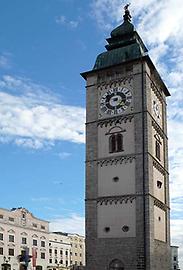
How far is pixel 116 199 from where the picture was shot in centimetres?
4312

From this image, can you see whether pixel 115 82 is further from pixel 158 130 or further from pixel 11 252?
pixel 11 252

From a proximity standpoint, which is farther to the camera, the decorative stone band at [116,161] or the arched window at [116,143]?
the arched window at [116,143]

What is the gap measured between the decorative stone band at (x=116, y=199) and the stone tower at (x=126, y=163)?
0.28 ft

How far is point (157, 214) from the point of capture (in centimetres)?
4400

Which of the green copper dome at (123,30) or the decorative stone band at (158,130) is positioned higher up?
the green copper dome at (123,30)

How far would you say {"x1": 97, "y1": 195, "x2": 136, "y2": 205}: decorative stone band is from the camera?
42531 mm

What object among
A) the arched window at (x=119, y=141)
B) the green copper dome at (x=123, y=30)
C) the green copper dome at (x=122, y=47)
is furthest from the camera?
the green copper dome at (x=123, y=30)

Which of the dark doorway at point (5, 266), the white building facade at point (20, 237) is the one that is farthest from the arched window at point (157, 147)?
the dark doorway at point (5, 266)

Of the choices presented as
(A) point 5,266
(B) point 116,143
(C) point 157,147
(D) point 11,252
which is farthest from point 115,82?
(D) point 11,252

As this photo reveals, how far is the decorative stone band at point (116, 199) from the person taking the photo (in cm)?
4253

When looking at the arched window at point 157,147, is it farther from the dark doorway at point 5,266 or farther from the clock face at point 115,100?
the dark doorway at point 5,266

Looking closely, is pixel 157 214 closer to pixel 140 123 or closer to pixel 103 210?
pixel 103 210

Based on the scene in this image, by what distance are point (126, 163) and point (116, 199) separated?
332 centimetres

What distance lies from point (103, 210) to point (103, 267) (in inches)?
192
